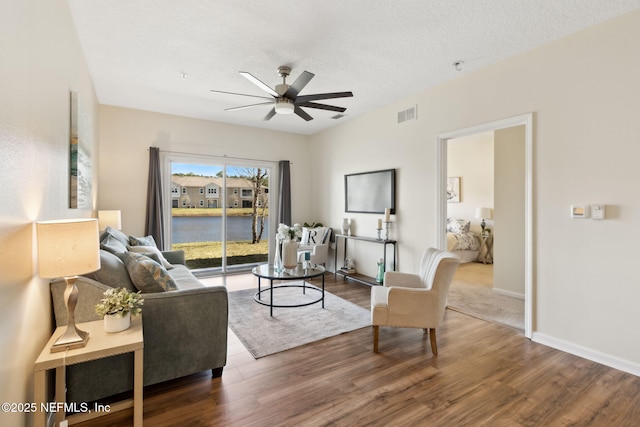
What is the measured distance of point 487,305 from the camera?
400 cm

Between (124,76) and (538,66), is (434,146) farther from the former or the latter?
(124,76)

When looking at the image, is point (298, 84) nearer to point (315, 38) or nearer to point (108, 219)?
point (315, 38)

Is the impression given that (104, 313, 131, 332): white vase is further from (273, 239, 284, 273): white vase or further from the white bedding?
the white bedding

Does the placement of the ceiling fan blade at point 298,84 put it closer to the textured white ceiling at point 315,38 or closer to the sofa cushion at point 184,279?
the textured white ceiling at point 315,38

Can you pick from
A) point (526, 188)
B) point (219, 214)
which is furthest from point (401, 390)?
point (219, 214)

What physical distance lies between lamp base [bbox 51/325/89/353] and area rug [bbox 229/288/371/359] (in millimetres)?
1385

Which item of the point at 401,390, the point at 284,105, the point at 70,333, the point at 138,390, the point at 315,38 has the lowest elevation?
the point at 401,390

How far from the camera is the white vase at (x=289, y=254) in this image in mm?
3887

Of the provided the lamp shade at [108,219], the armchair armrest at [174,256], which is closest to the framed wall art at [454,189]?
the armchair armrest at [174,256]

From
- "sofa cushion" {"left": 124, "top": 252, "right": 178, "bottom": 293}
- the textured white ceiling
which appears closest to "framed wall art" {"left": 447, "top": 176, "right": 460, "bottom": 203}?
the textured white ceiling

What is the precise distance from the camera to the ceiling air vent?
429 cm

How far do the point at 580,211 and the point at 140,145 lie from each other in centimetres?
606

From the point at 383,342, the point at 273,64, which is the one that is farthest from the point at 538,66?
the point at 383,342

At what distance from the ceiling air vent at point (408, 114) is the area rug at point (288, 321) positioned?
2.83m
